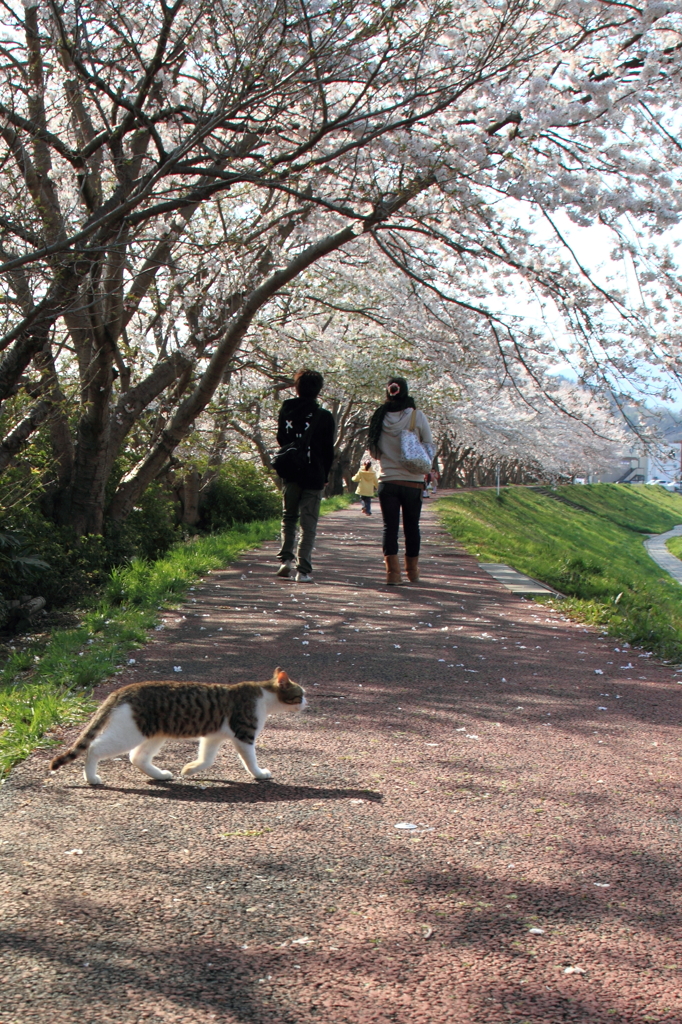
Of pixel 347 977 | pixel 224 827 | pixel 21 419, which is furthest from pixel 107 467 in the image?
pixel 347 977

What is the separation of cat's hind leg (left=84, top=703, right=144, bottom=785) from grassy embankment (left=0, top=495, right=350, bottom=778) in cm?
65

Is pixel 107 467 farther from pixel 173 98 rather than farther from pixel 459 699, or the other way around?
pixel 459 699

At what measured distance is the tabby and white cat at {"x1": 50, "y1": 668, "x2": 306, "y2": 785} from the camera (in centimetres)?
369

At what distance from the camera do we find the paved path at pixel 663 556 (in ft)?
137

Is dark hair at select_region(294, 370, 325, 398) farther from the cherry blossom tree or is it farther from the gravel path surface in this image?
the gravel path surface

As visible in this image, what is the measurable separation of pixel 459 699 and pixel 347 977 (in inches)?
125

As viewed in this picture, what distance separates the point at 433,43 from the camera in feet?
29.2

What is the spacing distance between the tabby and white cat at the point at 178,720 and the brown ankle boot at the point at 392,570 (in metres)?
6.31

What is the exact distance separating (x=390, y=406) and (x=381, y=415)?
5.4 inches

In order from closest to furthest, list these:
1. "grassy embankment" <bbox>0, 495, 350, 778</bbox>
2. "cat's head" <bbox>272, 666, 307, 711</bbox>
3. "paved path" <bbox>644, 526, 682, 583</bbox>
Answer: "cat's head" <bbox>272, 666, 307, 711</bbox>, "grassy embankment" <bbox>0, 495, 350, 778</bbox>, "paved path" <bbox>644, 526, 682, 583</bbox>

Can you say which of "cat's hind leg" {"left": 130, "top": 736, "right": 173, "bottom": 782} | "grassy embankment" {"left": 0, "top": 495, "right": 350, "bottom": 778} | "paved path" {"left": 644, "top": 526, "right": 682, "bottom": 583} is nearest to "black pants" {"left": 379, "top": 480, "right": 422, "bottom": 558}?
"grassy embankment" {"left": 0, "top": 495, "right": 350, "bottom": 778}

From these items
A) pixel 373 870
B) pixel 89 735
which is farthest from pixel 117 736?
pixel 373 870

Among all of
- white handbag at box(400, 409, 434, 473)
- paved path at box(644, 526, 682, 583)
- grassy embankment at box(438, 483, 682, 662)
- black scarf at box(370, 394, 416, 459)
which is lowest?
paved path at box(644, 526, 682, 583)

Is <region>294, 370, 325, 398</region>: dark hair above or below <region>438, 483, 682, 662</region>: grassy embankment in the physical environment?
above
